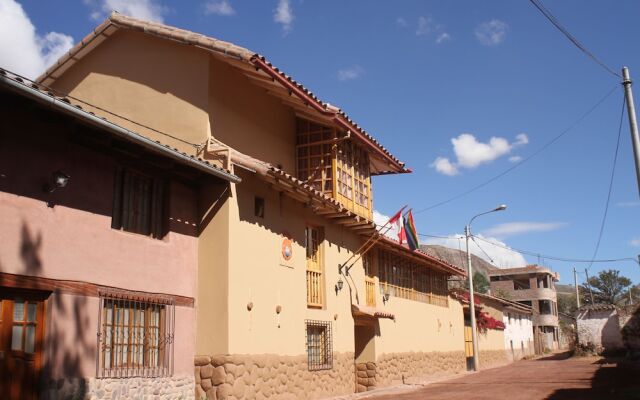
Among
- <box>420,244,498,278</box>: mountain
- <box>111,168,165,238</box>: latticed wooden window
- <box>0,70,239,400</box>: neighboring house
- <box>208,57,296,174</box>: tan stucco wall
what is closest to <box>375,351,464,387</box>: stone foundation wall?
<box>208,57,296,174</box>: tan stucco wall

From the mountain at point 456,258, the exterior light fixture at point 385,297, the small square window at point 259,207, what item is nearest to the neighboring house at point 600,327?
the exterior light fixture at point 385,297

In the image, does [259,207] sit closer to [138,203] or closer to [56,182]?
[138,203]

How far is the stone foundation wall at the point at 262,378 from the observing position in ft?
41.6

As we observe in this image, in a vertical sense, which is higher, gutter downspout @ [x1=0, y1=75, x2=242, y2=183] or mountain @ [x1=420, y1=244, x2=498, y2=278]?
mountain @ [x1=420, y1=244, x2=498, y2=278]

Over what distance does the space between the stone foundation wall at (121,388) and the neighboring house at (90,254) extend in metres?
0.02

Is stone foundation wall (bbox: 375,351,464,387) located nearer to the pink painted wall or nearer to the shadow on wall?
the shadow on wall

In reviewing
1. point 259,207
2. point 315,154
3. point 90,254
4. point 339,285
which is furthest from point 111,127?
point 339,285

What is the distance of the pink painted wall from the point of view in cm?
941

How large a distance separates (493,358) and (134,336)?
33.3m

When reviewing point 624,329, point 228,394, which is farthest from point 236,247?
point 624,329

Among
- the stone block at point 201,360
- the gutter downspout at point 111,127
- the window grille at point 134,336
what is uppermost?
the gutter downspout at point 111,127

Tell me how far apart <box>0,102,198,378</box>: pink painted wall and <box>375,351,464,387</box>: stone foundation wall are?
1074 centimetres

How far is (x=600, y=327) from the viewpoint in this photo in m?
40.2

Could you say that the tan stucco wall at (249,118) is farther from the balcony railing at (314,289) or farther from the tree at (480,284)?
the tree at (480,284)
